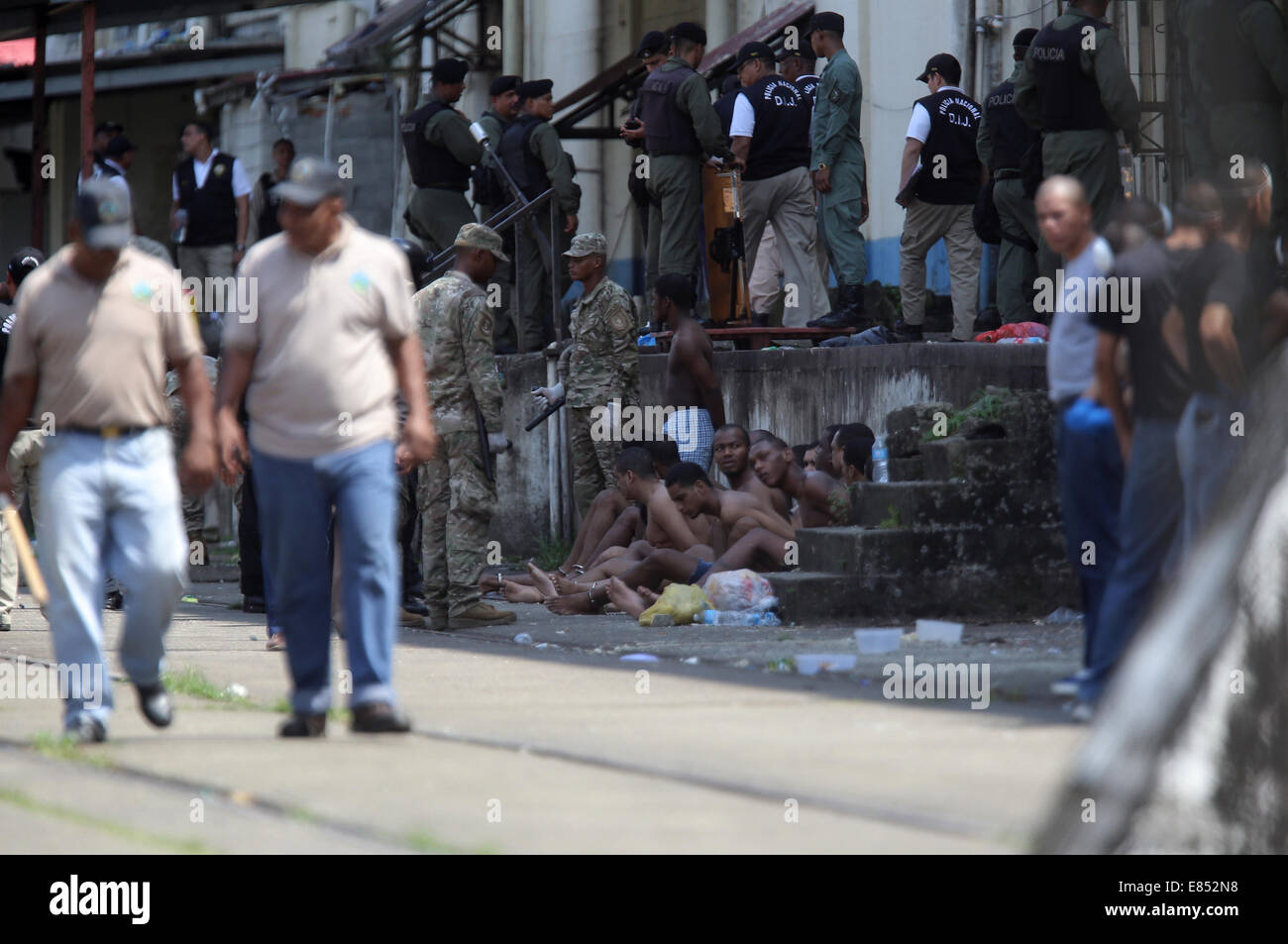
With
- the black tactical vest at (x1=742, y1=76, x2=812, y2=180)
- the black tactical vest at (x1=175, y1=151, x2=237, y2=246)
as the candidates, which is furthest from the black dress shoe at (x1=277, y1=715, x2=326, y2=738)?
the black tactical vest at (x1=175, y1=151, x2=237, y2=246)

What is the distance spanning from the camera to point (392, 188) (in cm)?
2225

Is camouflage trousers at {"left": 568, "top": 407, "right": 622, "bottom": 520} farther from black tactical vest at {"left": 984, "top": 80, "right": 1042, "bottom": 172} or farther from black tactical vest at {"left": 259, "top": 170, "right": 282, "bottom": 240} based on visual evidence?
black tactical vest at {"left": 259, "top": 170, "right": 282, "bottom": 240}

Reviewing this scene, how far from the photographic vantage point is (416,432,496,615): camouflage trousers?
10367mm

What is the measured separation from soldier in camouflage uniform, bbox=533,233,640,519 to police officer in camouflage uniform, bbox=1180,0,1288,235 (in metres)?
3.70

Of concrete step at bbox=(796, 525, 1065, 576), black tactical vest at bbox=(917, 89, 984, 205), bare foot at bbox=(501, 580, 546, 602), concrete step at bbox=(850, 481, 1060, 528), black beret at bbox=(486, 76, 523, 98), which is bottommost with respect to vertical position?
bare foot at bbox=(501, 580, 546, 602)

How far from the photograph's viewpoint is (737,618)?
34.0 ft

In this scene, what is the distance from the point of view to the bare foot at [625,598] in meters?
11.0

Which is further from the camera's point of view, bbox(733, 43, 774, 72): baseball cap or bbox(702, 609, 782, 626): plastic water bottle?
bbox(733, 43, 774, 72): baseball cap

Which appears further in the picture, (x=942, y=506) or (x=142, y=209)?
(x=142, y=209)

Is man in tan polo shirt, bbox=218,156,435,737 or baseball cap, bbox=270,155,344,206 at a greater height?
baseball cap, bbox=270,155,344,206

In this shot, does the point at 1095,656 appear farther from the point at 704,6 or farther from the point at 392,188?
the point at 392,188

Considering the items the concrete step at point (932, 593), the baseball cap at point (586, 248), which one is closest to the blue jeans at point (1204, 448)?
the concrete step at point (932, 593)
